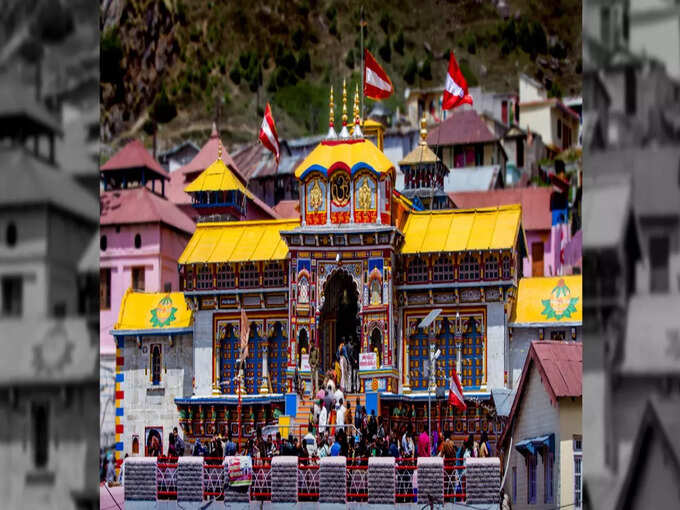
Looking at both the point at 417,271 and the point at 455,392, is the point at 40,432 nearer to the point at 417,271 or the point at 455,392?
the point at 455,392

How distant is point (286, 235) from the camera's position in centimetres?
3712

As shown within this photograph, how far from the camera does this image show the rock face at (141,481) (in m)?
29.0

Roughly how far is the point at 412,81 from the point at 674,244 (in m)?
95.0

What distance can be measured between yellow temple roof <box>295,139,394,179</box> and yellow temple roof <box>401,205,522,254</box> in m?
2.26

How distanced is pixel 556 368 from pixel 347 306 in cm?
1267

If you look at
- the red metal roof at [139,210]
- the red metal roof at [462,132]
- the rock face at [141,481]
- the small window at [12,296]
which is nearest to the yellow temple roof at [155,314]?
the rock face at [141,481]

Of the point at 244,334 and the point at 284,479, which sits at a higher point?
the point at 244,334

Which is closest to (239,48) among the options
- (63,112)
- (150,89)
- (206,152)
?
(150,89)

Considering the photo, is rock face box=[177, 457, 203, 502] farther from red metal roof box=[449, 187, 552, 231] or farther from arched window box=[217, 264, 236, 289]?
red metal roof box=[449, 187, 552, 231]

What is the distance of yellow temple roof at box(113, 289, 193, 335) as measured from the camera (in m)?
39.9

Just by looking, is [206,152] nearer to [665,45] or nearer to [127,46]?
[127,46]

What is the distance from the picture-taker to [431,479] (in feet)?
88.3

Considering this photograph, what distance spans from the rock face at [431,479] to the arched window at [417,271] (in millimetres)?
11215

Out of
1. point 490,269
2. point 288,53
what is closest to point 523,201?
point 490,269
